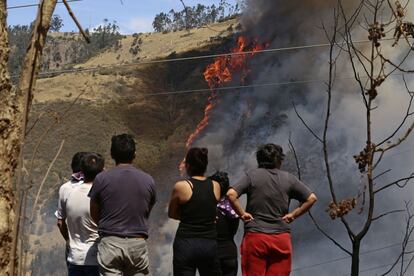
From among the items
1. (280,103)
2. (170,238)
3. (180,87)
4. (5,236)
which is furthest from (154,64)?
(5,236)

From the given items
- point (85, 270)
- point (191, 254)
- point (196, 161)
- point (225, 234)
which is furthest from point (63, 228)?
point (225, 234)

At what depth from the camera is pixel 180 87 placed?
46531 millimetres

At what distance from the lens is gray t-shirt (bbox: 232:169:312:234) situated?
6.30m

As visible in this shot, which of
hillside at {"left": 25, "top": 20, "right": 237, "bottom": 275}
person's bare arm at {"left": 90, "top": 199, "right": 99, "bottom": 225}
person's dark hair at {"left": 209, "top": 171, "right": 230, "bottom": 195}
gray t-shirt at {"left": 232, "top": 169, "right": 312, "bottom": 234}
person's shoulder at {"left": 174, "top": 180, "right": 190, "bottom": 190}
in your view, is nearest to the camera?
person's bare arm at {"left": 90, "top": 199, "right": 99, "bottom": 225}

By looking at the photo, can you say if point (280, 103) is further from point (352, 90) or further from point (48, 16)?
point (48, 16)

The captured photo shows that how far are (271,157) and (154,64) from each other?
45.8m

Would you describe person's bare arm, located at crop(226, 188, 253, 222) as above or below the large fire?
below

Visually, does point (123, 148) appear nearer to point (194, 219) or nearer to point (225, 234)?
point (194, 219)

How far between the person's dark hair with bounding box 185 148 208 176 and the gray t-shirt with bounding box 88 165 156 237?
49 centimetres

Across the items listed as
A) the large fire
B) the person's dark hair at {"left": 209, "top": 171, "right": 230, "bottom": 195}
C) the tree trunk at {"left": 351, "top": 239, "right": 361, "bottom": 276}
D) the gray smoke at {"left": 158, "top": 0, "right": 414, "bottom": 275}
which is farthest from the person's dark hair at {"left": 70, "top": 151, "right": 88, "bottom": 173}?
the large fire

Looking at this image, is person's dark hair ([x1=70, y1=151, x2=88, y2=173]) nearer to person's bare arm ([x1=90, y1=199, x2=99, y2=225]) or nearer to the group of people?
the group of people

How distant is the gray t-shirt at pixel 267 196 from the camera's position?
6301mm

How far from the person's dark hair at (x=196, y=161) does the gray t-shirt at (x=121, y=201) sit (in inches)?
19.4

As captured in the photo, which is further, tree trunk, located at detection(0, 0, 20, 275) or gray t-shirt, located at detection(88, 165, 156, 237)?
gray t-shirt, located at detection(88, 165, 156, 237)
